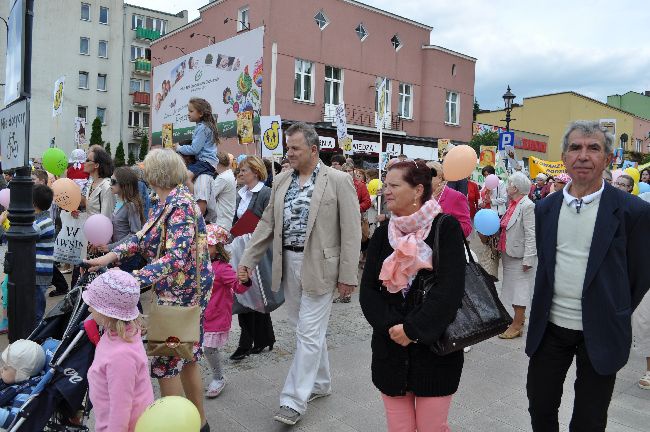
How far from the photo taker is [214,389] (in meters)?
4.45

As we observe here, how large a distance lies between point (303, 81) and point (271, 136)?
530 inches

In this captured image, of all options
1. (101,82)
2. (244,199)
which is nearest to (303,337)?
(244,199)

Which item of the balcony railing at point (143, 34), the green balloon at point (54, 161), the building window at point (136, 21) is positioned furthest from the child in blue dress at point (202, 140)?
the building window at point (136, 21)

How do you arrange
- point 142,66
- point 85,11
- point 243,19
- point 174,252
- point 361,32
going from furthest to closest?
point 142,66, point 85,11, point 361,32, point 243,19, point 174,252

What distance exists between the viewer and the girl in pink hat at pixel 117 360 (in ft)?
8.71

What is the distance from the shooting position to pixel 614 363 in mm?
2723

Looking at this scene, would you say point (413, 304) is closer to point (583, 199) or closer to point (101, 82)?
point (583, 199)

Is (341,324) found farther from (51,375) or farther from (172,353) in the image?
(51,375)

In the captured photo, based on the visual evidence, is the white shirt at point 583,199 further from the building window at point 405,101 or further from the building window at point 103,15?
the building window at point 103,15

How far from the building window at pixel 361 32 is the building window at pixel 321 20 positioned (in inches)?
76.0

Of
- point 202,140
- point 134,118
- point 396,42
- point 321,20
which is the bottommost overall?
point 202,140

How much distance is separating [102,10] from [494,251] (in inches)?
1877

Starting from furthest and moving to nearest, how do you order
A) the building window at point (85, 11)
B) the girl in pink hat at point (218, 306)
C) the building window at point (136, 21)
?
the building window at point (136, 21), the building window at point (85, 11), the girl in pink hat at point (218, 306)

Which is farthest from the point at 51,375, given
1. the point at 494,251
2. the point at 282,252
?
the point at 494,251
